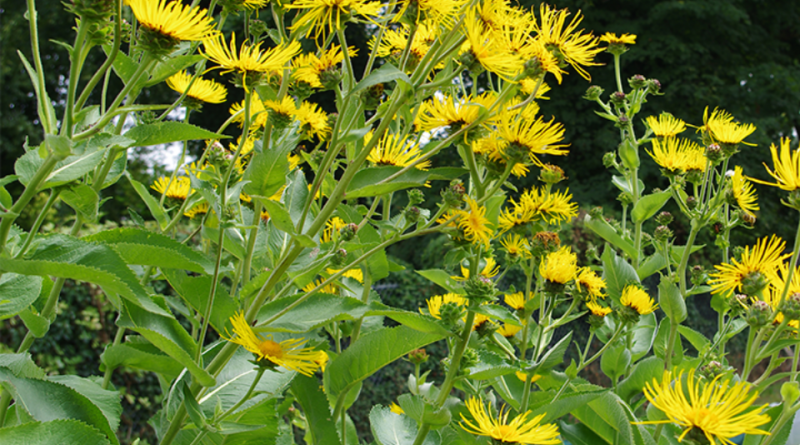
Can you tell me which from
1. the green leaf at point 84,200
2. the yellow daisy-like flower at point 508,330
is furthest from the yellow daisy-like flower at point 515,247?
the green leaf at point 84,200

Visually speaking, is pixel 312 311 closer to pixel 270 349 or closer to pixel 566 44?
pixel 270 349

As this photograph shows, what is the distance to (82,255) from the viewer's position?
0.77 m

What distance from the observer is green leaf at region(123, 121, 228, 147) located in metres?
0.90

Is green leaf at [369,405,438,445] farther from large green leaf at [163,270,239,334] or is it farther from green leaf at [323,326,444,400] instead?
large green leaf at [163,270,239,334]

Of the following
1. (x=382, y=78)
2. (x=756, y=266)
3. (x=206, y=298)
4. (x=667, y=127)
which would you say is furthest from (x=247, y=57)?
(x=667, y=127)

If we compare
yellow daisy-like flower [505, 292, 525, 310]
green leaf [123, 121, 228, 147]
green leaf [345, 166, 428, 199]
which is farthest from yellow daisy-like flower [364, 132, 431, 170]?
yellow daisy-like flower [505, 292, 525, 310]

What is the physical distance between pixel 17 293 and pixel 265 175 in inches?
16.2

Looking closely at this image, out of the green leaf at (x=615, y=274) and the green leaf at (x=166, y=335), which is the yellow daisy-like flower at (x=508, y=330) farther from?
the green leaf at (x=166, y=335)

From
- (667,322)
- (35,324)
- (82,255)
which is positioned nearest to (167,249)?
(82,255)

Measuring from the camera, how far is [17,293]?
813 mm

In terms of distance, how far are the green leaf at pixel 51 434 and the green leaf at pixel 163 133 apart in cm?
42

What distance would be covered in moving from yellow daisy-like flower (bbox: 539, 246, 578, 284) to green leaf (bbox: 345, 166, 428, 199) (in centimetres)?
53

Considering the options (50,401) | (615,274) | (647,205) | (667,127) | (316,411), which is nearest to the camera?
(50,401)

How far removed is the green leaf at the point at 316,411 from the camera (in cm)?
101
